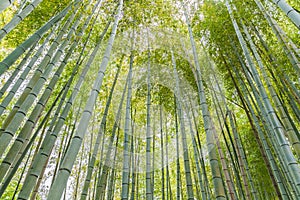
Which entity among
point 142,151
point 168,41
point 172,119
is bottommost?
point 142,151

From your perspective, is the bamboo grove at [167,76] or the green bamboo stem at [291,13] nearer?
the green bamboo stem at [291,13]

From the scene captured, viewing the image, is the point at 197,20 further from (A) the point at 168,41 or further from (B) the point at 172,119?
(B) the point at 172,119

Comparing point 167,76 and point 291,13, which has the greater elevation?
point 167,76

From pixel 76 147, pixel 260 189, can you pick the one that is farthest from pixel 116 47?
pixel 260 189

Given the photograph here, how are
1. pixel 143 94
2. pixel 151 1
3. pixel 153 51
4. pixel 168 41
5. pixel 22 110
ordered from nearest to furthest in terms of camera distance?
pixel 22 110 → pixel 151 1 → pixel 168 41 → pixel 153 51 → pixel 143 94

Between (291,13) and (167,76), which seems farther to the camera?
(167,76)

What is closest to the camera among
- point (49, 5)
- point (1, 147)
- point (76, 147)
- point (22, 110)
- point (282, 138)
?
point (76, 147)

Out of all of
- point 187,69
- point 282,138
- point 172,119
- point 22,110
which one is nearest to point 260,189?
point 172,119

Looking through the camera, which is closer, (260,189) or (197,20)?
(197,20)

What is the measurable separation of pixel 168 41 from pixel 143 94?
1.28m

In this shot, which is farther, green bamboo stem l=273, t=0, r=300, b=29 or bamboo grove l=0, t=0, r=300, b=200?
bamboo grove l=0, t=0, r=300, b=200

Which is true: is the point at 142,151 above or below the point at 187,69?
below

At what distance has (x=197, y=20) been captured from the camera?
15.8ft

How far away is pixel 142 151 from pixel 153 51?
2562 millimetres
